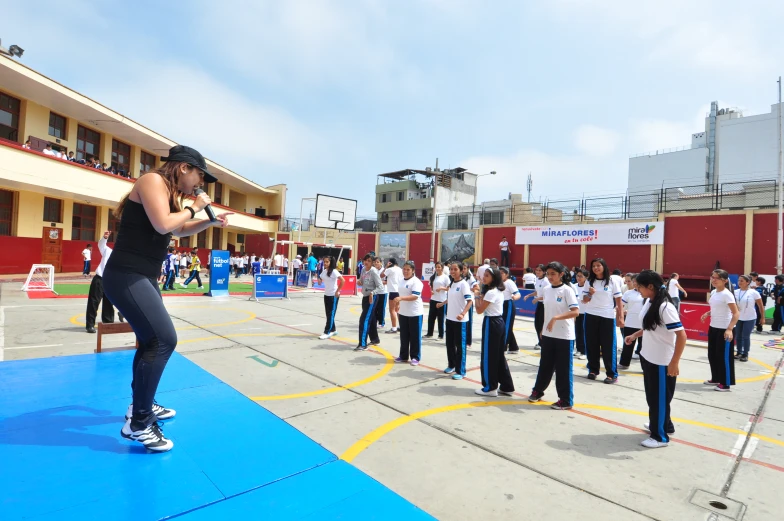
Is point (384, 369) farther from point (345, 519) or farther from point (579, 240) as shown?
point (579, 240)

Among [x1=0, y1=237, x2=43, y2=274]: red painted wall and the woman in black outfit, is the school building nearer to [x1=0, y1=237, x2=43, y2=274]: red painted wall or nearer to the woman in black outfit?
[x1=0, y1=237, x2=43, y2=274]: red painted wall

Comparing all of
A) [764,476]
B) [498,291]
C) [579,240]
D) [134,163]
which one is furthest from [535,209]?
[134,163]

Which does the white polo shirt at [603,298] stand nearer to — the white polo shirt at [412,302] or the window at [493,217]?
the white polo shirt at [412,302]

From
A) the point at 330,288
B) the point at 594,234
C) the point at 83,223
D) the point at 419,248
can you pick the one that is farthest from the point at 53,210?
the point at 594,234

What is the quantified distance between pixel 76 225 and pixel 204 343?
67.0ft

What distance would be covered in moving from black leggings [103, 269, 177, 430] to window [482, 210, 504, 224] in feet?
93.0

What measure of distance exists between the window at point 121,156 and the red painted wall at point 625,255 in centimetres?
2887

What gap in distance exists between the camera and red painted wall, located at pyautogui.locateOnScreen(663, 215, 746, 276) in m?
19.1

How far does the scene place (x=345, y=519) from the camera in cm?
221

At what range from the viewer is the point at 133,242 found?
2.68m

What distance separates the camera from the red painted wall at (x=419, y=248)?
31.3 metres

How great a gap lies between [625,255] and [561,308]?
1961 cm

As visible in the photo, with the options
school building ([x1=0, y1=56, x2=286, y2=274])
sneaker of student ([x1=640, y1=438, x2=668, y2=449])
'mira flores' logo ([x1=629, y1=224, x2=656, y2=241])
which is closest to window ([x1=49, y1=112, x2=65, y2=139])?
school building ([x1=0, y1=56, x2=286, y2=274])

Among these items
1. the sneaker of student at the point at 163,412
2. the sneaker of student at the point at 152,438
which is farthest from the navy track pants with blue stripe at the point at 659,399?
the sneaker of student at the point at 163,412
